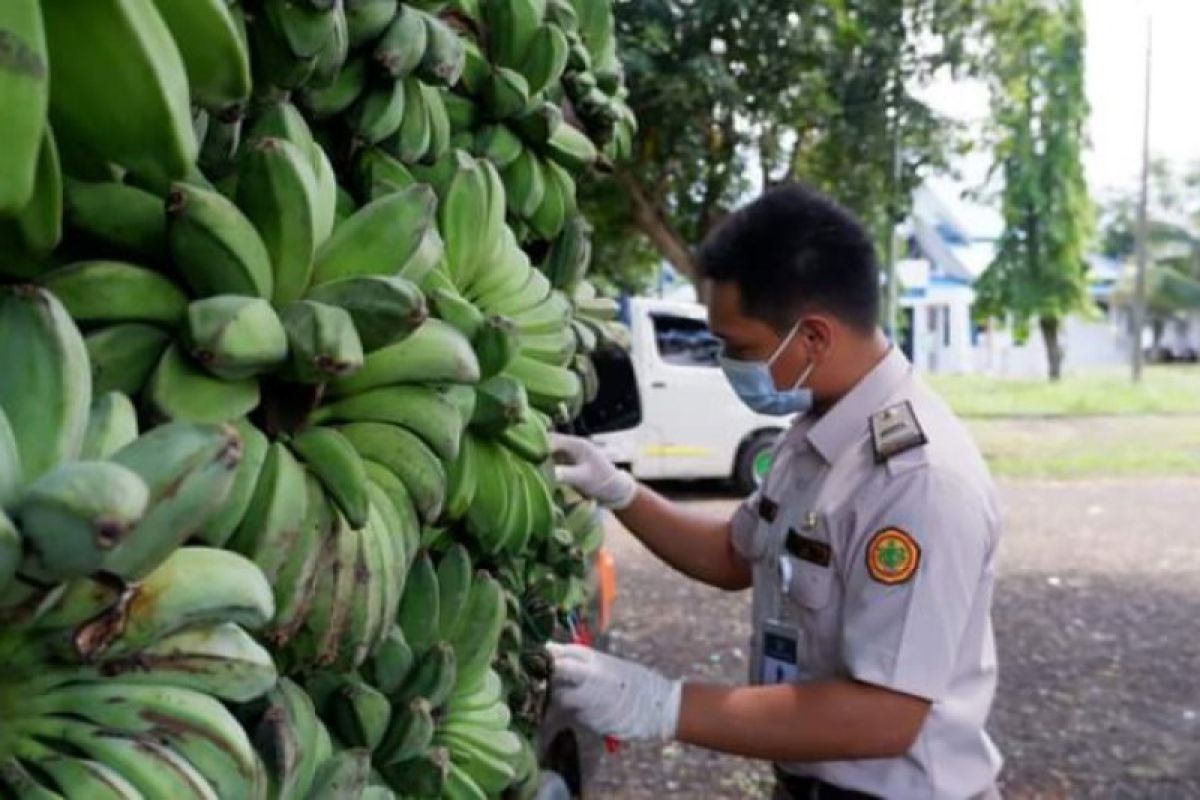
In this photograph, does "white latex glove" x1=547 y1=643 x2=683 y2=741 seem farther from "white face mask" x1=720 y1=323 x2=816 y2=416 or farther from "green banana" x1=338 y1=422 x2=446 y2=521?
"green banana" x1=338 y1=422 x2=446 y2=521

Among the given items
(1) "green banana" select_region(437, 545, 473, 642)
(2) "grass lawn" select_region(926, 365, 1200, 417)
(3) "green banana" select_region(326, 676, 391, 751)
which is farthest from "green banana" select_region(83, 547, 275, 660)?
(2) "grass lawn" select_region(926, 365, 1200, 417)

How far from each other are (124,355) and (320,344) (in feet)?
0.42

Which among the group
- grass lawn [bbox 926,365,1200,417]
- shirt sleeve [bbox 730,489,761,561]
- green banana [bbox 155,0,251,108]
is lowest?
grass lawn [bbox 926,365,1200,417]

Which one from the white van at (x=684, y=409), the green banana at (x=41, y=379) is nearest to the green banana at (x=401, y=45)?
the green banana at (x=41, y=379)

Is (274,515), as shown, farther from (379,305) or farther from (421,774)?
(421,774)

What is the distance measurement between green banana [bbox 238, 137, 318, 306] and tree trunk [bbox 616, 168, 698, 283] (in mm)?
9909

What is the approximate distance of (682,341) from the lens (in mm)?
10758

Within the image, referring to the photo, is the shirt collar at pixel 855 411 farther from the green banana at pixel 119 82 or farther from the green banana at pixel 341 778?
the green banana at pixel 119 82

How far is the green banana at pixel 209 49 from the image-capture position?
33.6 inches

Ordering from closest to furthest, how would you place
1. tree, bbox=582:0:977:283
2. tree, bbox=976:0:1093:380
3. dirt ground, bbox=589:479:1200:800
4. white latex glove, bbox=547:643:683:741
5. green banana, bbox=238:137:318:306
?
1. green banana, bbox=238:137:318:306
2. white latex glove, bbox=547:643:683:741
3. dirt ground, bbox=589:479:1200:800
4. tree, bbox=582:0:977:283
5. tree, bbox=976:0:1093:380

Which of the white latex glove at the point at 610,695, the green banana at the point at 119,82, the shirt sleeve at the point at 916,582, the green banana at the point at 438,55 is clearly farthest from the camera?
the white latex glove at the point at 610,695

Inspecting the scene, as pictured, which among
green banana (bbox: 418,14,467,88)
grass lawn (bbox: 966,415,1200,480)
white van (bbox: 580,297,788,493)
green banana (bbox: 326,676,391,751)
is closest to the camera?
green banana (bbox: 326,676,391,751)

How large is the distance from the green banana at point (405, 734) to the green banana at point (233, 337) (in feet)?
1.52

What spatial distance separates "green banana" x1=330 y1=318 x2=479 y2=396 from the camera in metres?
1.10
